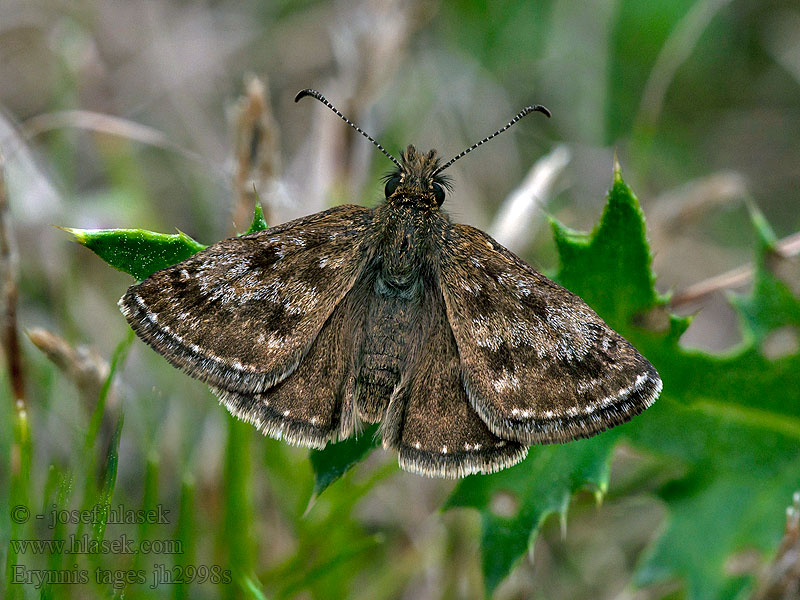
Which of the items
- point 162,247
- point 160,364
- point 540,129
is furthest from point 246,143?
point 540,129

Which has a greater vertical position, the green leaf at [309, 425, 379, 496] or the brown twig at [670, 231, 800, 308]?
the brown twig at [670, 231, 800, 308]

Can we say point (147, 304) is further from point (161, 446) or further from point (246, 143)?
point (161, 446)

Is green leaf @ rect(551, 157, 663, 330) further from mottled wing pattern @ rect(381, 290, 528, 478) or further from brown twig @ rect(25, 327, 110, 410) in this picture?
brown twig @ rect(25, 327, 110, 410)

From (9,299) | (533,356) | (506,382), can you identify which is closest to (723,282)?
(533,356)

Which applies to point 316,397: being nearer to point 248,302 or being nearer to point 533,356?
point 248,302

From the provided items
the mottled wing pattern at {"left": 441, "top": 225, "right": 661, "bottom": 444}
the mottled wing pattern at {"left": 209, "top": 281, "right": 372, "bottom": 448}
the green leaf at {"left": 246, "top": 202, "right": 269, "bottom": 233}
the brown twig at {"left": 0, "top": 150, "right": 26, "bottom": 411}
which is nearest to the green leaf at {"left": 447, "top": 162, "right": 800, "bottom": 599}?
the mottled wing pattern at {"left": 441, "top": 225, "right": 661, "bottom": 444}

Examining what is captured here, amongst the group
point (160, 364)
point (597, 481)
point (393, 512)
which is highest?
point (160, 364)

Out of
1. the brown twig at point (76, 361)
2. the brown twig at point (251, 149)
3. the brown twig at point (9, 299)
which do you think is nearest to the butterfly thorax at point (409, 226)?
the brown twig at point (251, 149)

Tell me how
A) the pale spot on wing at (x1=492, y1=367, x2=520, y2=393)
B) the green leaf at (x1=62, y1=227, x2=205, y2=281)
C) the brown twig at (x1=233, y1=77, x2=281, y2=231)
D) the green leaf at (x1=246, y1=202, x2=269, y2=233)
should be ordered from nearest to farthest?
the green leaf at (x1=62, y1=227, x2=205, y2=281)
the pale spot on wing at (x1=492, y1=367, x2=520, y2=393)
the green leaf at (x1=246, y1=202, x2=269, y2=233)
the brown twig at (x1=233, y1=77, x2=281, y2=231)
